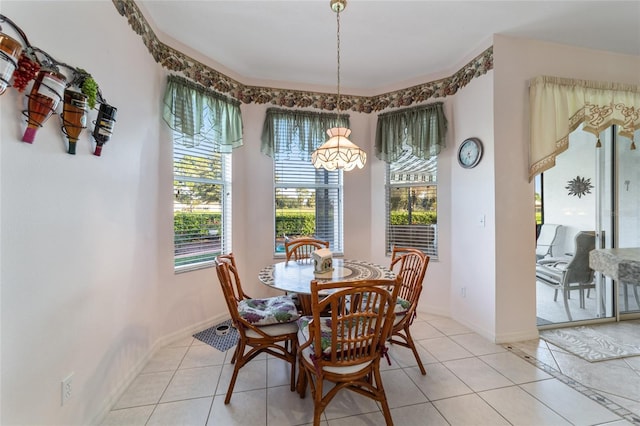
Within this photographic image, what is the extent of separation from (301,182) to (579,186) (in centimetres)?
321

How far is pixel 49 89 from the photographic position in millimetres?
1134

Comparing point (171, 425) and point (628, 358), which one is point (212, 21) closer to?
point (171, 425)

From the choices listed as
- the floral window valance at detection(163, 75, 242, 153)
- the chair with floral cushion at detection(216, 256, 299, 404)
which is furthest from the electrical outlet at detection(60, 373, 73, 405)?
the floral window valance at detection(163, 75, 242, 153)

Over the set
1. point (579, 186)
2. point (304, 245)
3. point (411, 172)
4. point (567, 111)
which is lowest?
point (304, 245)

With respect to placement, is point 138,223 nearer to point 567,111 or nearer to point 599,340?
point 567,111

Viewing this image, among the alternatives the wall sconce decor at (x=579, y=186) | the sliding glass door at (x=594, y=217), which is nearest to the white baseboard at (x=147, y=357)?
the sliding glass door at (x=594, y=217)

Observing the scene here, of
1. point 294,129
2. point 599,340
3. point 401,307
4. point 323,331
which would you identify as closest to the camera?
point 323,331

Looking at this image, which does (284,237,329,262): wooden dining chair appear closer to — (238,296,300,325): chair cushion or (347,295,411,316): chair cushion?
(238,296,300,325): chair cushion

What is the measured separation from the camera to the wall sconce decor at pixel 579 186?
9.78 feet

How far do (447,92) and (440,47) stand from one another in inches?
20.6

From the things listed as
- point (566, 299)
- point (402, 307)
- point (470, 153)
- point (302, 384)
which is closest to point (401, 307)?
point (402, 307)

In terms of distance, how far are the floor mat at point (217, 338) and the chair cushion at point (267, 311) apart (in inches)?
28.1

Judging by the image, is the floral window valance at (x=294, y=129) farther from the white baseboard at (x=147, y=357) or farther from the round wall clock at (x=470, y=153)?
the white baseboard at (x=147, y=357)

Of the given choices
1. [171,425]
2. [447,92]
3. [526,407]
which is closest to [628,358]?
[526,407]
